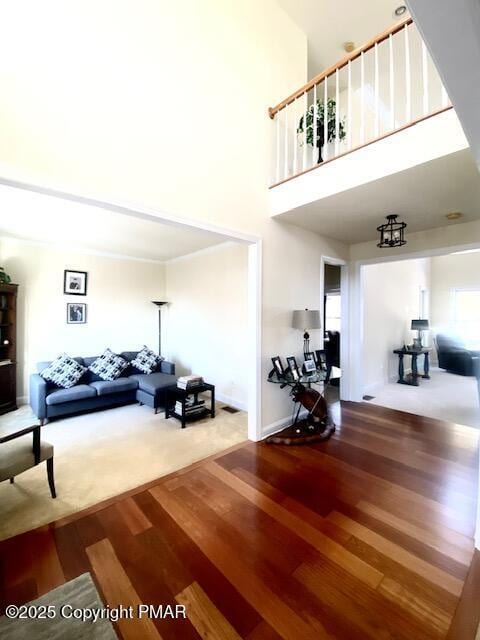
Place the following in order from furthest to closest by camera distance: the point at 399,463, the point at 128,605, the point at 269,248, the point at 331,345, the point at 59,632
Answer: the point at 331,345 → the point at 269,248 → the point at 399,463 → the point at 128,605 → the point at 59,632

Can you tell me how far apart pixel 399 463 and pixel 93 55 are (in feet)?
14.4

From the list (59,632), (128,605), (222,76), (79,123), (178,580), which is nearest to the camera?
(59,632)

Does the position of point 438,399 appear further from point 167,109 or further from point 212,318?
point 167,109

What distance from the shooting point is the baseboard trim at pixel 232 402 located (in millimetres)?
4328

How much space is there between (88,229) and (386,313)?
5.82 metres

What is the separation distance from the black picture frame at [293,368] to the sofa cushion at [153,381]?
6.47 feet


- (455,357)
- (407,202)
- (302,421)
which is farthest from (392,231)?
(455,357)

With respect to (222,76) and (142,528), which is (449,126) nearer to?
(222,76)

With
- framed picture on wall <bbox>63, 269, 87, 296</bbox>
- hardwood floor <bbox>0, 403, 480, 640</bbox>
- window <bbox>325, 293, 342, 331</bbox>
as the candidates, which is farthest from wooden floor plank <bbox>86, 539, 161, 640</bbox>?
window <bbox>325, 293, 342, 331</bbox>

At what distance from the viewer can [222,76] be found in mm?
2867

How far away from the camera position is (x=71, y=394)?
3.79 metres

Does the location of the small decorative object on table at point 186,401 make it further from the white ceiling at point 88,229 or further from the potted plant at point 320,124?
the potted plant at point 320,124

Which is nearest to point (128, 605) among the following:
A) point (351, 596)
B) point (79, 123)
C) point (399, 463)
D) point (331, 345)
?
point (351, 596)

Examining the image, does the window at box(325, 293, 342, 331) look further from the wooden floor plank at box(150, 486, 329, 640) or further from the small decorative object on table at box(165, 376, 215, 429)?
the wooden floor plank at box(150, 486, 329, 640)
